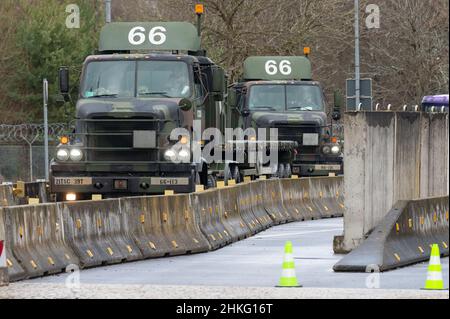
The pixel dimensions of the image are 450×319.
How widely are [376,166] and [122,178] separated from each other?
292 inches

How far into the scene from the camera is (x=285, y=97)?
3831 cm

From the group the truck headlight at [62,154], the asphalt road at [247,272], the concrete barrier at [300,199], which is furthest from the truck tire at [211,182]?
the asphalt road at [247,272]

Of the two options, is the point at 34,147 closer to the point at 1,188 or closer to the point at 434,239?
the point at 1,188

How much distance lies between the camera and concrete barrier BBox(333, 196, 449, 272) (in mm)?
17250

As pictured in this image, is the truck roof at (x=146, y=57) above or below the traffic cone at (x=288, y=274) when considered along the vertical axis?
above

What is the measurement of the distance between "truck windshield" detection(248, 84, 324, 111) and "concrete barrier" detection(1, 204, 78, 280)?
67.8 ft

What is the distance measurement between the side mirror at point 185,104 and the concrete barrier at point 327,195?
21.0ft

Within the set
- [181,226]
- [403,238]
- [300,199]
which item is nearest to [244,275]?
[403,238]

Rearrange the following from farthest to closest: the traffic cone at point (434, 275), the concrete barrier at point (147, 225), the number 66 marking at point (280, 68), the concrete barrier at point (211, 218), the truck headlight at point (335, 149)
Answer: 1. the truck headlight at point (335, 149)
2. the number 66 marking at point (280, 68)
3. the concrete barrier at point (211, 218)
4. the concrete barrier at point (147, 225)
5. the traffic cone at point (434, 275)

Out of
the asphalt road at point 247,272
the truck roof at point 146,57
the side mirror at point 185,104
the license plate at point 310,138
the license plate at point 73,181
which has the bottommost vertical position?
the asphalt road at point 247,272

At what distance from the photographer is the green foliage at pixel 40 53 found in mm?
59531

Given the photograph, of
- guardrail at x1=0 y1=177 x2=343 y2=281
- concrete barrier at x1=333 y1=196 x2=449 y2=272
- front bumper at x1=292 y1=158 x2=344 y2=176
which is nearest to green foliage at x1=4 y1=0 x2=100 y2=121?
front bumper at x1=292 y1=158 x2=344 y2=176

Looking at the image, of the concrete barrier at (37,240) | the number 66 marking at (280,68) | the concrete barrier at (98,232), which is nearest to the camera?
the concrete barrier at (37,240)

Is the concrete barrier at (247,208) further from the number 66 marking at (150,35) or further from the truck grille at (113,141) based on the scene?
the number 66 marking at (150,35)
